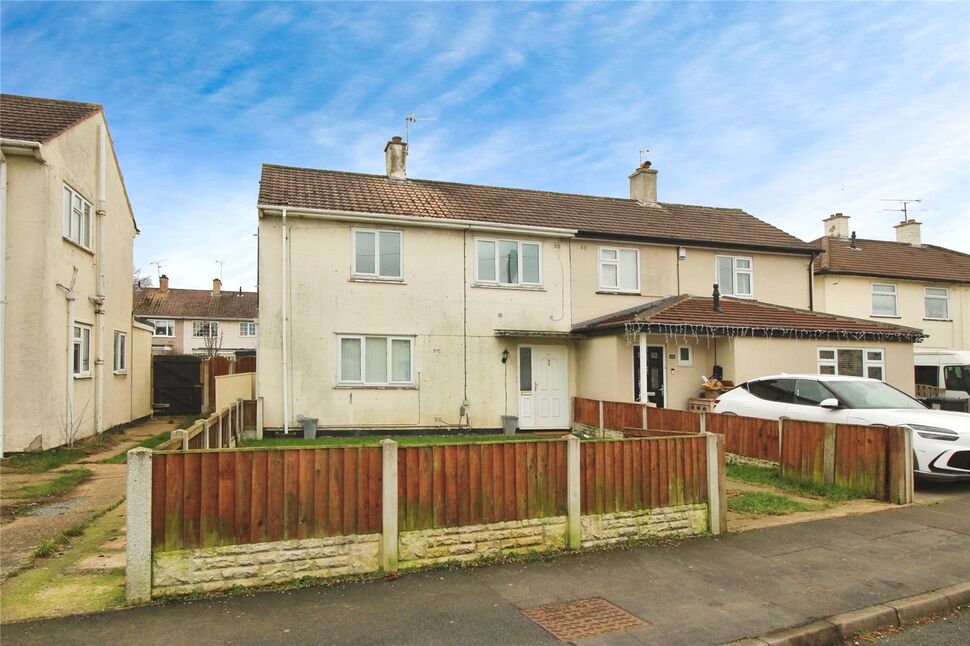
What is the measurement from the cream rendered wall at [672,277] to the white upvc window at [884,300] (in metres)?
6.76

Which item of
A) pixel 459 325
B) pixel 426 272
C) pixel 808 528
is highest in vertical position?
pixel 426 272

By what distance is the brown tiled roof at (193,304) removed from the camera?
51000mm

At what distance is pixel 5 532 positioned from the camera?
23.9 feet

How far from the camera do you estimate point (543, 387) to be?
58.2ft

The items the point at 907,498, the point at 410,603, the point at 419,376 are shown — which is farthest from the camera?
the point at 419,376

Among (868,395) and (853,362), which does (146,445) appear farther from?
(853,362)

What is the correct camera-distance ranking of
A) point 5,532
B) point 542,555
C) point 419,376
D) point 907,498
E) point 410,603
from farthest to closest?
point 419,376
point 907,498
point 5,532
point 542,555
point 410,603

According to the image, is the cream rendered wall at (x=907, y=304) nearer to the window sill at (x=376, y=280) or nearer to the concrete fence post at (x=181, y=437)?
the window sill at (x=376, y=280)

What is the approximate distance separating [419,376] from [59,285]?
8.16 meters

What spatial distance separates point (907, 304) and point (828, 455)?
20.3 m

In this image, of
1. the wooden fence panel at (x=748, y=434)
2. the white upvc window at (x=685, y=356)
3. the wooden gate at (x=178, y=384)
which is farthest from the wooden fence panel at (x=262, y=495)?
the wooden gate at (x=178, y=384)

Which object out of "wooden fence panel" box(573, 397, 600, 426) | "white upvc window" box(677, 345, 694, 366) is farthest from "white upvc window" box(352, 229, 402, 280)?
"white upvc window" box(677, 345, 694, 366)

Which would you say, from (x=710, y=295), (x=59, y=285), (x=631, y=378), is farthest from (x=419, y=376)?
(x=710, y=295)

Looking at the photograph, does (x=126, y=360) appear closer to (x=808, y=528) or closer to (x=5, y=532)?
(x=5, y=532)
